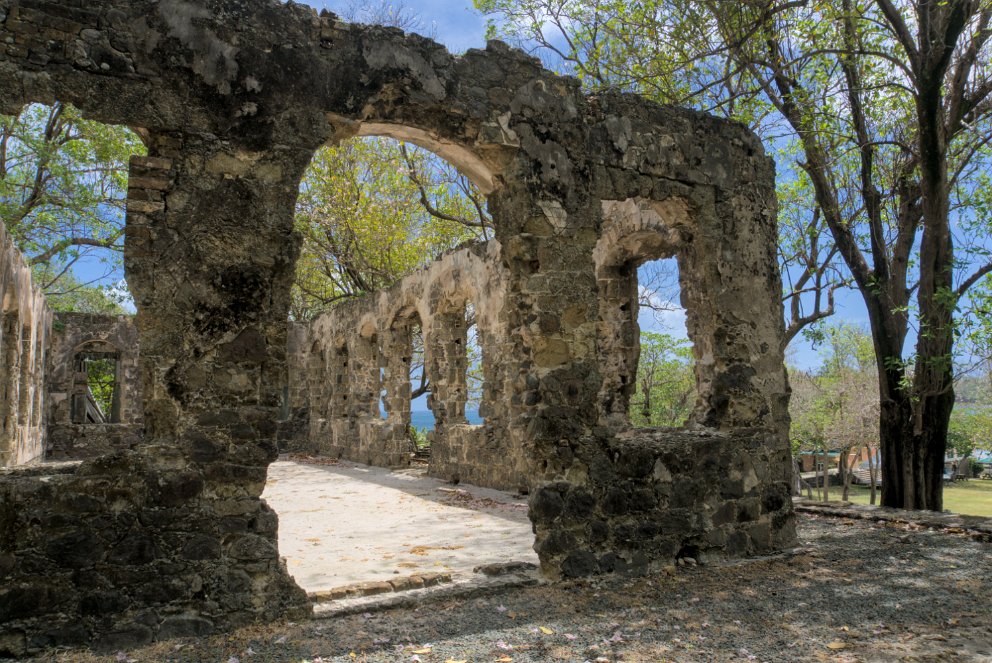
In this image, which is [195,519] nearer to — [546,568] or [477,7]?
[546,568]

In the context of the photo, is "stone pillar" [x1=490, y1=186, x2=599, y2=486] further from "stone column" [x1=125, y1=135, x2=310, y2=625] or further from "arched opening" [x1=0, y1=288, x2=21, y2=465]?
"arched opening" [x1=0, y1=288, x2=21, y2=465]

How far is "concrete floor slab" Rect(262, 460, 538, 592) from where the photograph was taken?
5.64 m

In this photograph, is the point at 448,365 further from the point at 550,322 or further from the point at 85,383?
the point at 85,383

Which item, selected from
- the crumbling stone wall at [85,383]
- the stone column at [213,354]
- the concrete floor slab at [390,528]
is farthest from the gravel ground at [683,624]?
the crumbling stone wall at [85,383]

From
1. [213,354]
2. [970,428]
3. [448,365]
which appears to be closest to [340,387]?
[448,365]

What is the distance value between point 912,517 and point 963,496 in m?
22.6

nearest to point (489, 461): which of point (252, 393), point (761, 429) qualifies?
point (761, 429)

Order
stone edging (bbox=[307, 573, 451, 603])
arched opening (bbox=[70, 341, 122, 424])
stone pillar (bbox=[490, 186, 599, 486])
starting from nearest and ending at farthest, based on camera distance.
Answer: stone edging (bbox=[307, 573, 451, 603])
stone pillar (bbox=[490, 186, 599, 486])
arched opening (bbox=[70, 341, 122, 424])

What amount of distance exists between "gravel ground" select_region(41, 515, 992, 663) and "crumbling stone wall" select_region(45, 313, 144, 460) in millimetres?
13114

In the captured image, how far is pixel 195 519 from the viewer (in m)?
4.16

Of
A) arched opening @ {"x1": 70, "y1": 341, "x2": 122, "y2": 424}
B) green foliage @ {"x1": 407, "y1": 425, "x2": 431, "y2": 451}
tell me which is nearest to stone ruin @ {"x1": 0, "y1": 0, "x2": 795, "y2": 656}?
green foliage @ {"x1": 407, "y1": 425, "x2": 431, "y2": 451}

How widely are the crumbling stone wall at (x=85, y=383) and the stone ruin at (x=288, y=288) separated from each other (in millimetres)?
12674

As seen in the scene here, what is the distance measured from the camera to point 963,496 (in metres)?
26.2

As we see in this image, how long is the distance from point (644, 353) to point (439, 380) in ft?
29.1
